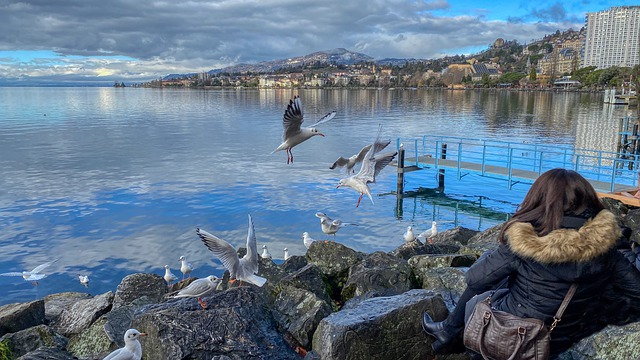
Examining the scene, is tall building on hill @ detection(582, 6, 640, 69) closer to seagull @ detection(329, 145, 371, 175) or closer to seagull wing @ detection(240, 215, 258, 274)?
seagull @ detection(329, 145, 371, 175)

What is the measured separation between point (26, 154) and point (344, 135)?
2168cm

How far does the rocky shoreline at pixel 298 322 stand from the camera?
4.16 metres

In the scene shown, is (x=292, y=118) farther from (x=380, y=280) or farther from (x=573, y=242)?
(x=573, y=242)

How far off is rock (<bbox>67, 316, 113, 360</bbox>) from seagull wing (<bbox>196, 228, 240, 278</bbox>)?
1370 mm

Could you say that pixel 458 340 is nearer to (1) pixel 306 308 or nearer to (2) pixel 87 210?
(1) pixel 306 308

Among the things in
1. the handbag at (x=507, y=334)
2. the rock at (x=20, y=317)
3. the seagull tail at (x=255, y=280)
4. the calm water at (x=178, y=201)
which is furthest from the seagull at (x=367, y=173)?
the calm water at (x=178, y=201)

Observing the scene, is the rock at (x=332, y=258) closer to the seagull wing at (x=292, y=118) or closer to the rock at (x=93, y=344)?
the seagull wing at (x=292, y=118)

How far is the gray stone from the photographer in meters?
7.34

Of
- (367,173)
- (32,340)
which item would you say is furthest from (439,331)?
(32,340)

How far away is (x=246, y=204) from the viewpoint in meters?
21.1

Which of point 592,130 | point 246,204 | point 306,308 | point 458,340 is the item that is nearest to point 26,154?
point 246,204

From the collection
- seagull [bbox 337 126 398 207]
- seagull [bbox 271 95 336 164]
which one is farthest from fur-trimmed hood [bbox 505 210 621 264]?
seagull [bbox 337 126 398 207]

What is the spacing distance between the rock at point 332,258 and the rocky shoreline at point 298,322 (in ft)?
0.11

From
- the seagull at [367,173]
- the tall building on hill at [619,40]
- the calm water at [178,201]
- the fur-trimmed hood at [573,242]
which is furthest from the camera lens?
the tall building on hill at [619,40]
